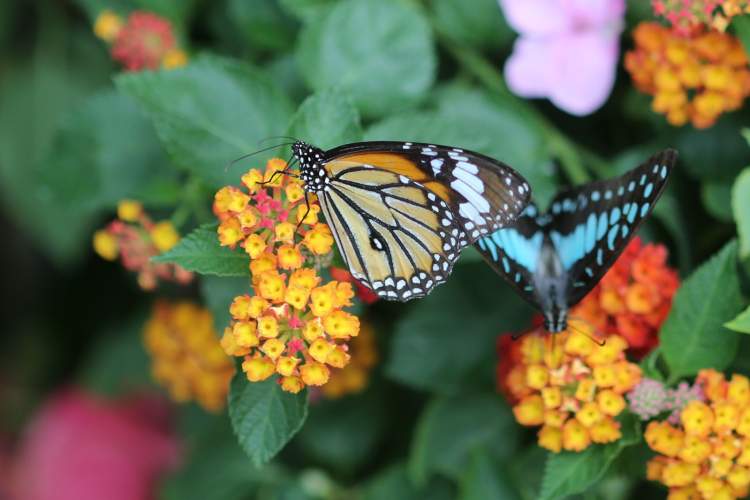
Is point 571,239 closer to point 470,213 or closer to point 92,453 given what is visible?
point 470,213

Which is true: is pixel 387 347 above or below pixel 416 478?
above

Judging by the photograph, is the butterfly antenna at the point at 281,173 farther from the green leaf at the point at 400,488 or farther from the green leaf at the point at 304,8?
the green leaf at the point at 400,488

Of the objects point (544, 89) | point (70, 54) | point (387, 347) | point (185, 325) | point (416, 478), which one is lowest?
point (416, 478)

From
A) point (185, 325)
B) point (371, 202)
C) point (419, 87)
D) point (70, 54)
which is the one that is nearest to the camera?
point (371, 202)

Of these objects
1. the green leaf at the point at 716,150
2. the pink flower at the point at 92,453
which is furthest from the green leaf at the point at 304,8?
the pink flower at the point at 92,453

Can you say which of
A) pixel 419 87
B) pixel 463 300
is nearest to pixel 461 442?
pixel 463 300

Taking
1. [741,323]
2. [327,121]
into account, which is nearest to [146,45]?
[327,121]

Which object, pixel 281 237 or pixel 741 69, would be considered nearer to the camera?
pixel 281 237

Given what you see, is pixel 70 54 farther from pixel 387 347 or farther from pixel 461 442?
pixel 461 442
